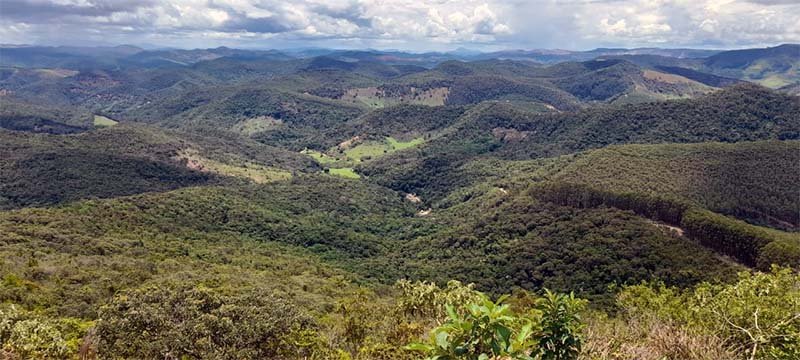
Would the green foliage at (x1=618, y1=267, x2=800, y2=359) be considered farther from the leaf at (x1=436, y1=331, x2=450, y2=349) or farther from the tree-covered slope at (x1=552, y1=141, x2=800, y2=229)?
the tree-covered slope at (x1=552, y1=141, x2=800, y2=229)

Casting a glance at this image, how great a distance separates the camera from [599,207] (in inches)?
3989

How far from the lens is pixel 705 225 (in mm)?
80375

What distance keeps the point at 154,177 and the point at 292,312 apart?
159 metres

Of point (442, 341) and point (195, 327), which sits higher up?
point (442, 341)

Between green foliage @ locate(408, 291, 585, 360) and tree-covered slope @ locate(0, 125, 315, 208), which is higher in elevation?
green foliage @ locate(408, 291, 585, 360)

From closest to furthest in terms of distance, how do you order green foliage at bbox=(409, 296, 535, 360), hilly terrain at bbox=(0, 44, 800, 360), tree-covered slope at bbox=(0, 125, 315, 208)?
green foliage at bbox=(409, 296, 535, 360) → hilly terrain at bbox=(0, 44, 800, 360) → tree-covered slope at bbox=(0, 125, 315, 208)

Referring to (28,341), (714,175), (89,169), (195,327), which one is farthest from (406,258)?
(89,169)

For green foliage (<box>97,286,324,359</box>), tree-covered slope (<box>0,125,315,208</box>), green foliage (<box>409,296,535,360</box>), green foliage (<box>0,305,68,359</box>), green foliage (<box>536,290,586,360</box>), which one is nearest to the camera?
green foliage (<box>409,296,535,360</box>)

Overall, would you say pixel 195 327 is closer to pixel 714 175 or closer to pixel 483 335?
pixel 483 335

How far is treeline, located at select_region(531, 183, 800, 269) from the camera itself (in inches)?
2724

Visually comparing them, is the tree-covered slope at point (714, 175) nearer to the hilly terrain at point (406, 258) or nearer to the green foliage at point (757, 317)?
the hilly terrain at point (406, 258)

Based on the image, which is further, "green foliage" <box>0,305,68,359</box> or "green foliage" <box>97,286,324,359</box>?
"green foliage" <box>97,286,324,359</box>

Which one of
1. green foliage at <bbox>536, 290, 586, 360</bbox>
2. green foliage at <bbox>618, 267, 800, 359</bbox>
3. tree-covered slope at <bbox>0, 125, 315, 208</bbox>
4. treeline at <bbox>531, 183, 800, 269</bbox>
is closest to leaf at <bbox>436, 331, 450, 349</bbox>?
green foliage at <bbox>536, 290, 586, 360</bbox>

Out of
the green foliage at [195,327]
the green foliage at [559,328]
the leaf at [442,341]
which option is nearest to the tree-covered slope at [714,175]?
the green foliage at [195,327]
